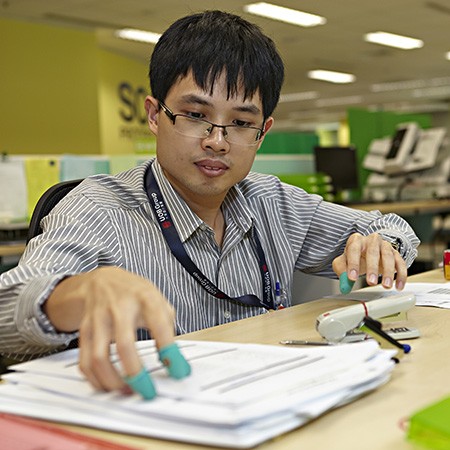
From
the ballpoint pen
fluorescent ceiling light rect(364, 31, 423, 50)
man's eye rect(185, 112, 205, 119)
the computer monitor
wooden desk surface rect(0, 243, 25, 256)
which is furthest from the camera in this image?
fluorescent ceiling light rect(364, 31, 423, 50)

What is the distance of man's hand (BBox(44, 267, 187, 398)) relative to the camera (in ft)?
2.36

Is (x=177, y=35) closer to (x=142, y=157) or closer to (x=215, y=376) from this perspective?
(x=215, y=376)

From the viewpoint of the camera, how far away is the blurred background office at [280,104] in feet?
14.5

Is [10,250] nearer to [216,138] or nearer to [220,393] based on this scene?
[216,138]

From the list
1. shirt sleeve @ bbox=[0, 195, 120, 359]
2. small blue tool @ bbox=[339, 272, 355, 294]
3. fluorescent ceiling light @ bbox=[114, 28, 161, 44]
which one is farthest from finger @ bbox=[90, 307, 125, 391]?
fluorescent ceiling light @ bbox=[114, 28, 161, 44]

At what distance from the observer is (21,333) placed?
39.4 inches

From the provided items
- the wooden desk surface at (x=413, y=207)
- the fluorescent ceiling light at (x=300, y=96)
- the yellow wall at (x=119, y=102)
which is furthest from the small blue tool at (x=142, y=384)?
the fluorescent ceiling light at (x=300, y=96)

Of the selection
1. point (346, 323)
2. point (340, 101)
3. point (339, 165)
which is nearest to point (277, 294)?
point (346, 323)

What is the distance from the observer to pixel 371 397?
0.81 m

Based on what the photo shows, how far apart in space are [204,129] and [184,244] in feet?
0.81

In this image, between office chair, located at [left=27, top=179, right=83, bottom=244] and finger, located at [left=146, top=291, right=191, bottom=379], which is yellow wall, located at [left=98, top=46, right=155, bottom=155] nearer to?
office chair, located at [left=27, top=179, right=83, bottom=244]

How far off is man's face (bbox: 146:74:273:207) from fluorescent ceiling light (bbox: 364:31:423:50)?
937 cm

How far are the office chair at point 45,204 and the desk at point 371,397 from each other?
1.51 feet

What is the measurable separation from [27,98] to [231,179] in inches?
321
